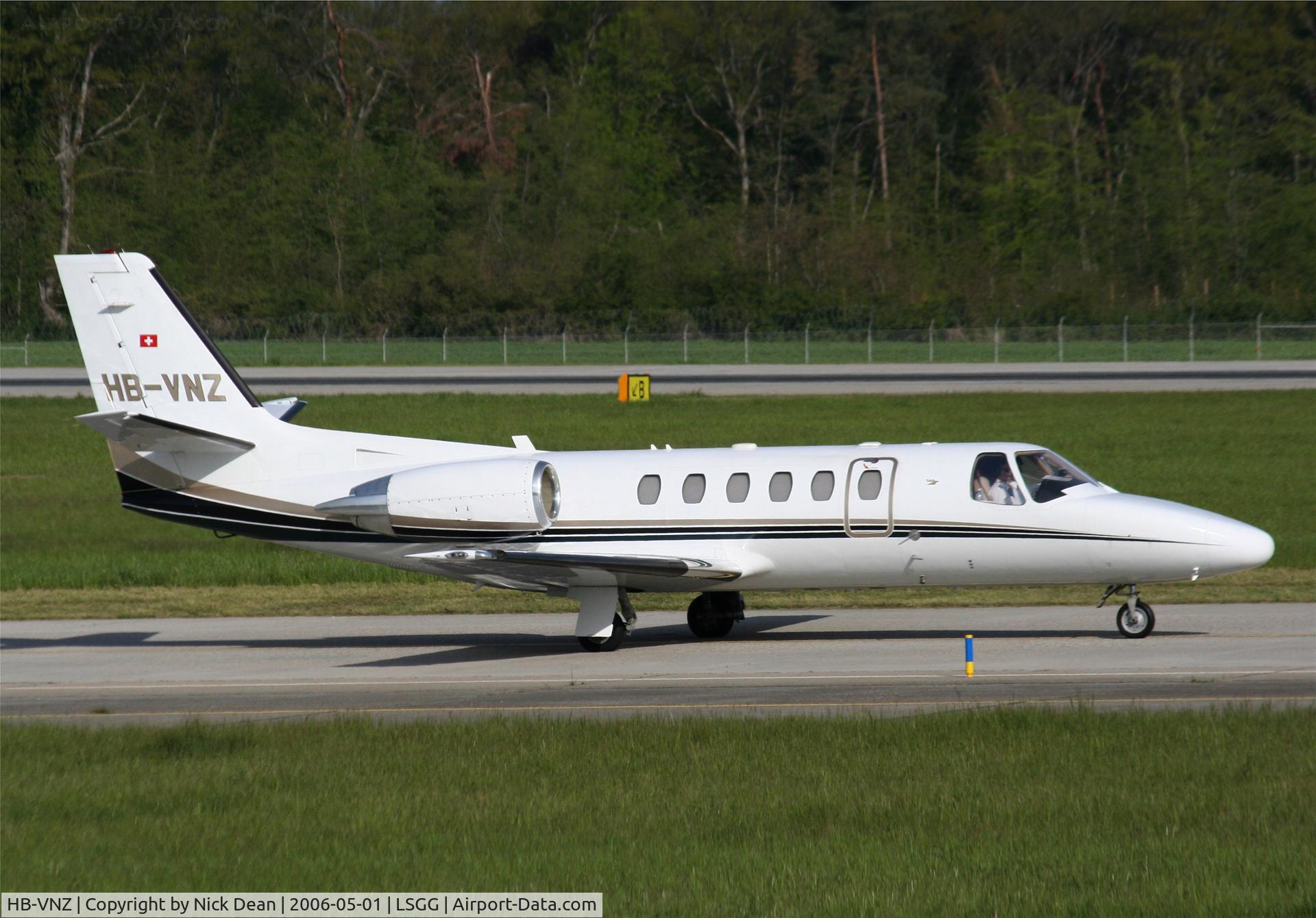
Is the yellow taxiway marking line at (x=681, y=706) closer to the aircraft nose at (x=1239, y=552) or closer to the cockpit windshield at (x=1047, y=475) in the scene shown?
the aircraft nose at (x=1239, y=552)

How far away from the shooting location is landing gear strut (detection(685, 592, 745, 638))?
845 inches

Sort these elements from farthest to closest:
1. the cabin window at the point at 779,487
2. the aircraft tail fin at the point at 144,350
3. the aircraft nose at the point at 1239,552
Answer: the aircraft tail fin at the point at 144,350
the cabin window at the point at 779,487
the aircraft nose at the point at 1239,552

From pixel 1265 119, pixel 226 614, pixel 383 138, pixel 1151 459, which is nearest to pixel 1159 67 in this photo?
pixel 1265 119

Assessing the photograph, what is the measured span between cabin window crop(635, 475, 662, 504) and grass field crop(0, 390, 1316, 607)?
582 cm

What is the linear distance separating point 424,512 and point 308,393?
35335 millimetres

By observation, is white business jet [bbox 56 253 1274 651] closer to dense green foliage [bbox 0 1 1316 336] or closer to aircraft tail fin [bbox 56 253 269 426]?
aircraft tail fin [bbox 56 253 269 426]

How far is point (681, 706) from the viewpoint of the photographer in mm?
15945

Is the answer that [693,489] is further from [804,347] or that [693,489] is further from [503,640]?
[804,347]

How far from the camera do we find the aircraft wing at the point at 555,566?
63.4 ft

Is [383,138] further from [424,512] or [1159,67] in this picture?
[424,512]

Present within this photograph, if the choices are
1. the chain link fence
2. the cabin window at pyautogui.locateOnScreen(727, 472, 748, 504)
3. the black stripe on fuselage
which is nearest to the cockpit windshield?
the black stripe on fuselage

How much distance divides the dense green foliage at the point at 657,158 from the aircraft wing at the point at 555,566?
56.0 m

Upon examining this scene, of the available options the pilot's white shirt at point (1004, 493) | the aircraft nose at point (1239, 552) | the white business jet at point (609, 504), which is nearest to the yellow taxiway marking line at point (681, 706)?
the white business jet at point (609, 504)

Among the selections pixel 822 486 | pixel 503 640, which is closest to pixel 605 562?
pixel 822 486
